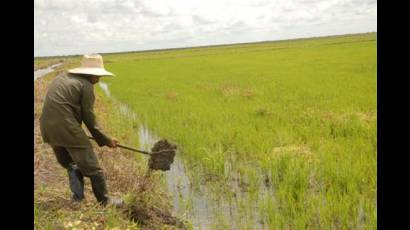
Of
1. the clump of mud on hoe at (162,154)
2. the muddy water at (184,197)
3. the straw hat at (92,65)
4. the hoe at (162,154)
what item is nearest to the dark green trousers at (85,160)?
the hoe at (162,154)

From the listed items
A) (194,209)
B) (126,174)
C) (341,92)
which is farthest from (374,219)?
(341,92)

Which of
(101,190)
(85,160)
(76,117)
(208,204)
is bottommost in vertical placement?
(208,204)

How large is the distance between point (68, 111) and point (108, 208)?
955mm

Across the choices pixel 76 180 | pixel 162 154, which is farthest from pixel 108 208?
pixel 162 154

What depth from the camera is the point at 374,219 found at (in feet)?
12.7

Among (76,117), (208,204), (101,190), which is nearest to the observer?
(76,117)

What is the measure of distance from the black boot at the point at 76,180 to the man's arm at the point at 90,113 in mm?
399

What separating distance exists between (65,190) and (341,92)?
9.00 m

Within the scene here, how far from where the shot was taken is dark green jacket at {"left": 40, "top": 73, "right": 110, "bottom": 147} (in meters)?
3.72

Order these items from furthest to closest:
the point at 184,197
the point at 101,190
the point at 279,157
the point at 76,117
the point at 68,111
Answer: the point at 279,157 → the point at 184,197 → the point at 101,190 → the point at 76,117 → the point at 68,111

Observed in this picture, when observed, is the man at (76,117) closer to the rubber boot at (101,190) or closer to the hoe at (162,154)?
the rubber boot at (101,190)

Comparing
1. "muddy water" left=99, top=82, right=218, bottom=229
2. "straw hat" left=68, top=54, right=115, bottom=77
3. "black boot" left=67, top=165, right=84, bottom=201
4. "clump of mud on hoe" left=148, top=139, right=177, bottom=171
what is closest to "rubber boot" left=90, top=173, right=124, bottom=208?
"black boot" left=67, top=165, right=84, bottom=201

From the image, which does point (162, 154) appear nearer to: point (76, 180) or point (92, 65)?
point (76, 180)

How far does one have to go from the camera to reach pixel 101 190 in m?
3.95
